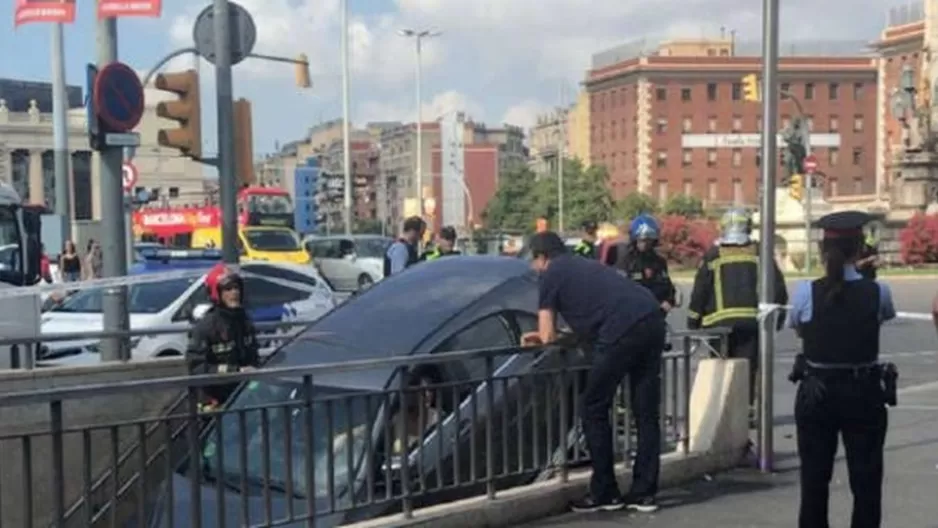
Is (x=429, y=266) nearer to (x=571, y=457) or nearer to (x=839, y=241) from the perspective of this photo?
(x=571, y=457)

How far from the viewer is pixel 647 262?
1152 cm

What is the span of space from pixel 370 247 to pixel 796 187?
18436 mm

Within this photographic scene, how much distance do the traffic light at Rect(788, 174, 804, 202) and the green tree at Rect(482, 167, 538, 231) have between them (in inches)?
2671

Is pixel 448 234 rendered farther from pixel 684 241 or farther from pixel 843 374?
pixel 684 241

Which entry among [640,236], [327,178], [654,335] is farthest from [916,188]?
[654,335]

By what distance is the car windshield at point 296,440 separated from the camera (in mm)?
6746

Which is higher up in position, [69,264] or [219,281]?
[219,281]

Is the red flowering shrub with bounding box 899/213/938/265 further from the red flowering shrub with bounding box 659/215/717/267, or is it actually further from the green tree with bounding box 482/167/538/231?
the green tree with bounding box 482/167/538/231

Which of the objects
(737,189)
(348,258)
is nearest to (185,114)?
(348,258)

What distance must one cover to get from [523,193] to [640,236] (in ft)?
376

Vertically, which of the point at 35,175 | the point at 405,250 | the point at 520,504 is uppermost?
the point at 35,175

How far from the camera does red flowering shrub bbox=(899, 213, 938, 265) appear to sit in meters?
47.2

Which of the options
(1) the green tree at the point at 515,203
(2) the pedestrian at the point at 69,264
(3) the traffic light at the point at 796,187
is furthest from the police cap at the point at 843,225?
(1) the green tree at the point at 515,203

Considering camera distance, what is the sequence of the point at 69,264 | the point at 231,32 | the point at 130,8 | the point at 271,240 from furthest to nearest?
1. the point at 271,240
2. the point at 69,264
3. the point at 130,8
4. the point at 231,32
